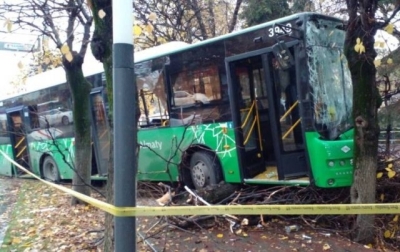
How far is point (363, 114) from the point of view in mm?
5590

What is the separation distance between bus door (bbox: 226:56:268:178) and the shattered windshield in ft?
3.76

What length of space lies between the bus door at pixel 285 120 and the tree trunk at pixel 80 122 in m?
3.44

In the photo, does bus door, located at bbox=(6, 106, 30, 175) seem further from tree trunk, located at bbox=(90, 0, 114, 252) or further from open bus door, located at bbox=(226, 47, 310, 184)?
tree trunk, located at bbox=(90, 0, 114, 252)

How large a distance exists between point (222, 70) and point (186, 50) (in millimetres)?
1062

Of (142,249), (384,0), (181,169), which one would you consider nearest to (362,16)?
(384,0)

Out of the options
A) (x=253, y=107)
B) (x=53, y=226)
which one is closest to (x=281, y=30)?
(x=253, y=107)

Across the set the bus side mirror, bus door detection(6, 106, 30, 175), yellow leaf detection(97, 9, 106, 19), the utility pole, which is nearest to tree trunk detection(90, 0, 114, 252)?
yellow leaf detection(97, 9, 106, 19)

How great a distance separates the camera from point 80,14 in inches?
302

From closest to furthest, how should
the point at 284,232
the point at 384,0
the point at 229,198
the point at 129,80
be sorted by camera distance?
the point at 129,80
the point at 284,232
the point at 229,198
the point at 384,0

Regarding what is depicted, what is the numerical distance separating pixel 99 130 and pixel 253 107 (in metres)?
4.63

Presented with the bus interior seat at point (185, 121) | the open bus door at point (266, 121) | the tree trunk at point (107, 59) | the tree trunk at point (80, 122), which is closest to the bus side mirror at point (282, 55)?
the open bus door at point (266, 121)

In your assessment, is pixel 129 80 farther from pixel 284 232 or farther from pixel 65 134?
pixel 65 134

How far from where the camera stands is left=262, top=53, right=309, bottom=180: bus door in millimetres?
7062

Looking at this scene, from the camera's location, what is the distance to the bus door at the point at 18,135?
555 inches
